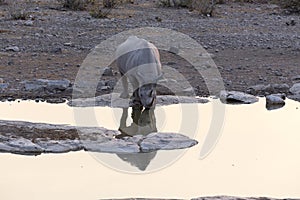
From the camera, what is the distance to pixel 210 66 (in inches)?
511

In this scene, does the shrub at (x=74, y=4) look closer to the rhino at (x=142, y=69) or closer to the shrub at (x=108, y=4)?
the shrub at (x=108, y=4)

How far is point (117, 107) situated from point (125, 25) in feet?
22.2

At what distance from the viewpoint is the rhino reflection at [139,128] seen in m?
8.16

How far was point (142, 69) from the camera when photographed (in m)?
9.68

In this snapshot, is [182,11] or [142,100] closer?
[142,100]

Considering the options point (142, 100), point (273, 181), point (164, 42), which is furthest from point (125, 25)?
point (273, 181)

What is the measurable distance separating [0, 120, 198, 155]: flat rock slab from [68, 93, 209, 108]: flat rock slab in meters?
1.26

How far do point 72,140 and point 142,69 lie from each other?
1609 millimetres

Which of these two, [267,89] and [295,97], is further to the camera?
[267,89]

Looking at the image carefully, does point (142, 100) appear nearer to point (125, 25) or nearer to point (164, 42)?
point (164, 42)

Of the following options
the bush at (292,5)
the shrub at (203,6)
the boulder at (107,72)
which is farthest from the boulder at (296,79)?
the bush at (292,5)

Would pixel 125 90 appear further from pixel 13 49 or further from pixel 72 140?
pixel 13 49

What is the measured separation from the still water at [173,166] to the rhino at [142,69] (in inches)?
14.7

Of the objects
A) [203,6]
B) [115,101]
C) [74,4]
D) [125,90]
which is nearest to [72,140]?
[115,101]
